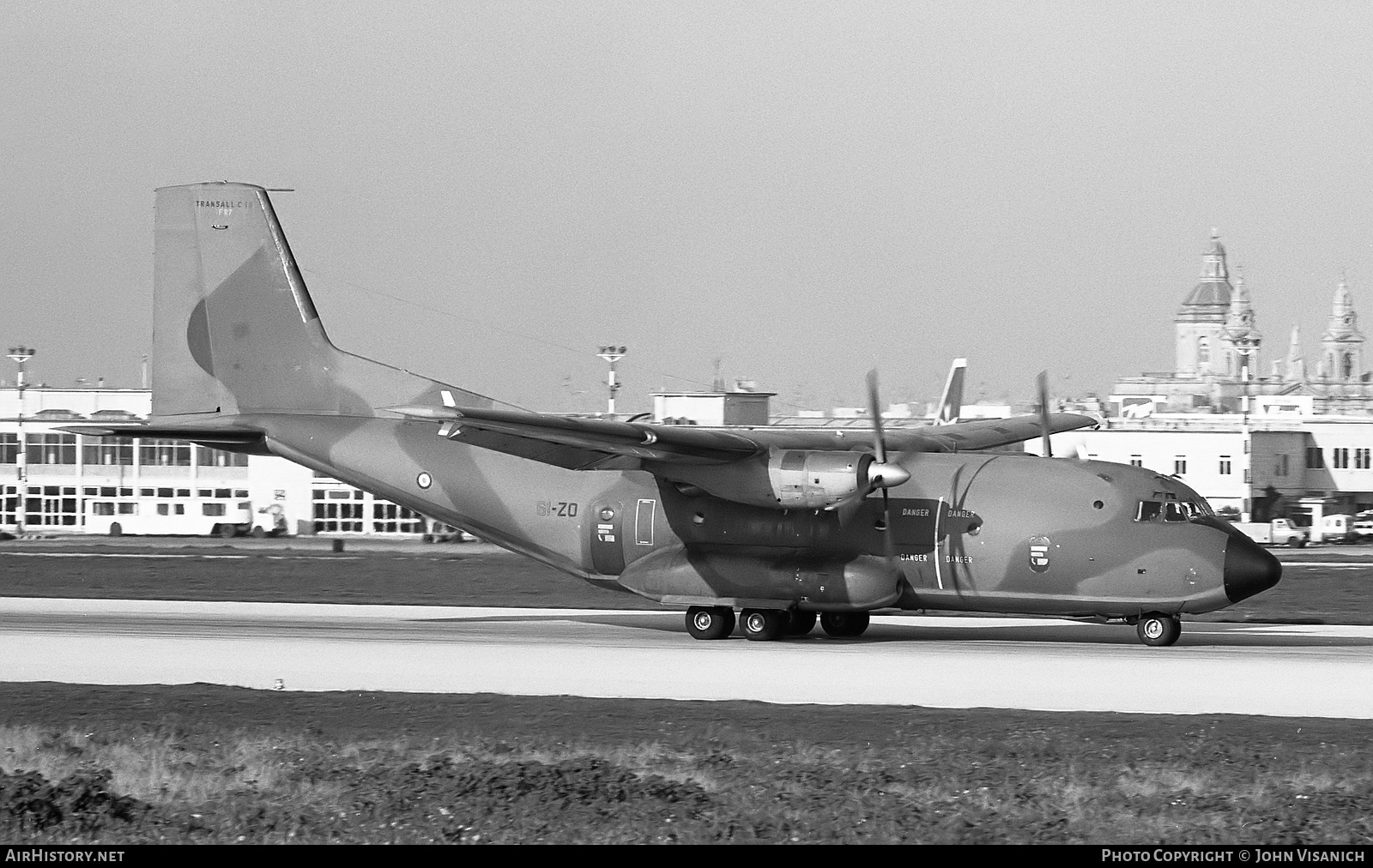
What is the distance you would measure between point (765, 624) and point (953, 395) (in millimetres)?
15189

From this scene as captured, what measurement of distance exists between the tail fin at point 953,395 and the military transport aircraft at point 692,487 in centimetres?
800

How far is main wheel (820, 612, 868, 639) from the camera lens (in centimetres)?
2947

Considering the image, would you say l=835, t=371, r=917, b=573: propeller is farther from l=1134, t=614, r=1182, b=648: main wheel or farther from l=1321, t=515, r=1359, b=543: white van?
l=1321, t=515, r=1359, b=543: white van

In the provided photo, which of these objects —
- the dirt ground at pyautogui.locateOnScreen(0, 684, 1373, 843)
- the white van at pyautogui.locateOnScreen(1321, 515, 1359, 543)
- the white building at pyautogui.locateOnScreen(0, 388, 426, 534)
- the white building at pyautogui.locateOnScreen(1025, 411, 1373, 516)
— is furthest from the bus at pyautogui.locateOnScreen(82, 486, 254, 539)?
the dirt ground at pyautogui.locateOnScreen(0, 684, 1373, 843)

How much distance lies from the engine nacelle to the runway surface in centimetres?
255

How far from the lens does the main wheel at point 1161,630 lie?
1057 inches

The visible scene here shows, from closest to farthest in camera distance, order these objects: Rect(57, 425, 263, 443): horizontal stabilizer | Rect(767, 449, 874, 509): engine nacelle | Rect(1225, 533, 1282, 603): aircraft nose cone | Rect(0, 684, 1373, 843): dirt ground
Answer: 1. Rect(0, 684, 1373, 843): dirt ground
2. Rect(1225, 533, 1282, 603): aircraft nose cone
3. Rect(767, 449, 874, 509): engine nacelle
4. Rect(57, 425, 263, 443): horizontal stabilizer

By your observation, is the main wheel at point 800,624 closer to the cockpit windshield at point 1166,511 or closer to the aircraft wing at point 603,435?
the aircraft wing at point 603,435

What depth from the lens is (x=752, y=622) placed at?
28.8 metres

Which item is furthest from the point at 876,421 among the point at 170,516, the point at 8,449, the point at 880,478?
the point at 8,449

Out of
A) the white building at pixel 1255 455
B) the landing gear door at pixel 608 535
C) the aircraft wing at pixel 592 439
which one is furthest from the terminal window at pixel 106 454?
the aircraft wing at pixel 592 439

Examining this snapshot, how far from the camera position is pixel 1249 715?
1988 cm
